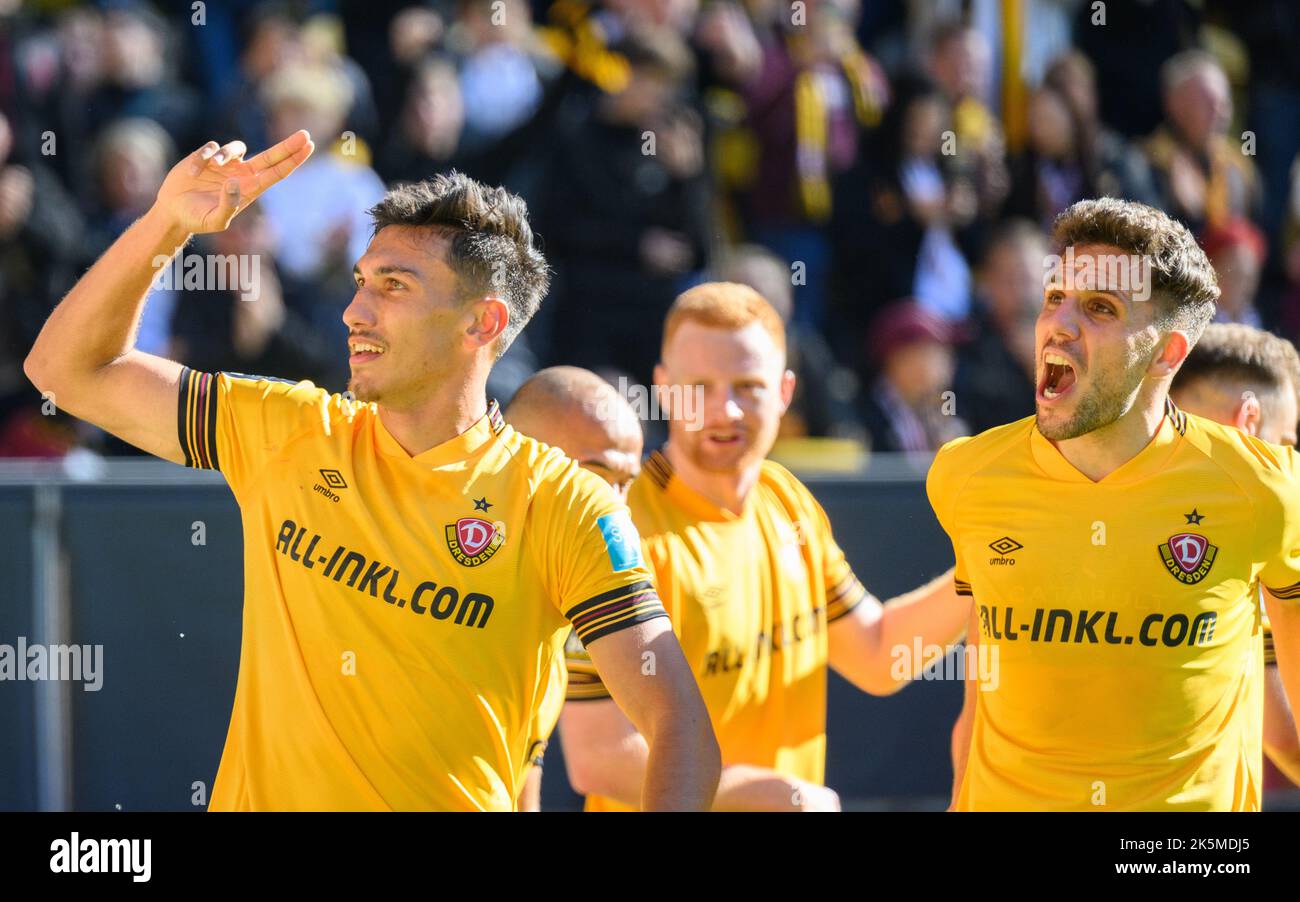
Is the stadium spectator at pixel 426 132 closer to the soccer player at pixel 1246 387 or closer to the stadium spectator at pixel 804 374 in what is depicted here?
the stadium spectator at pixel 804 374

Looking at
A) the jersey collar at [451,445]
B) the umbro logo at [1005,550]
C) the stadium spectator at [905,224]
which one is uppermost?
the stadium spectator at [905,224]

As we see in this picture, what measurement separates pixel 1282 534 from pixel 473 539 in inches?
71.5

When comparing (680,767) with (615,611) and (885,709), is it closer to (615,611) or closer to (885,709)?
(615,611)

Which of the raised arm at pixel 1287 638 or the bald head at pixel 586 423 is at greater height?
the bald head at pixel 586 423

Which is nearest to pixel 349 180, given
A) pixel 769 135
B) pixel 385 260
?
pixel 769 135

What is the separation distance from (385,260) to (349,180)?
451cm

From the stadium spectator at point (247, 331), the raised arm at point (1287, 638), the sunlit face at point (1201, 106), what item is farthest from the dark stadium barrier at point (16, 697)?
the sunlit face at point (1201, 106)

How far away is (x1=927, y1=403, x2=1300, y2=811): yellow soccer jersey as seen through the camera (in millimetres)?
3857

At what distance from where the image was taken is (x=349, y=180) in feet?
26.8

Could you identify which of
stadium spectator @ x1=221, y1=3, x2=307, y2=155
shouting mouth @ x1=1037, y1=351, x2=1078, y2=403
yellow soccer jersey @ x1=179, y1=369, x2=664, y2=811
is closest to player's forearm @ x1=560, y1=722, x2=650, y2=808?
yellow soccer jersey @ x1=179, y1=369, x2=664, y2=811

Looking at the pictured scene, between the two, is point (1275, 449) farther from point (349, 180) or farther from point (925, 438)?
point (349, 180)

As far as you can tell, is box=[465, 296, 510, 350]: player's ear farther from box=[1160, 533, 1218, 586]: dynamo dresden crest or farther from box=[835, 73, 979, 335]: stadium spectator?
box=[835, 73, 979, 335]: stadium spectator

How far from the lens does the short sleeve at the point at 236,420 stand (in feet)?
12.3

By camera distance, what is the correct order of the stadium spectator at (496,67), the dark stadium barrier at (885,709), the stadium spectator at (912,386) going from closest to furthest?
the dark stadium barrier at (885,709) → the stadium spectator at (912,386) → the stadium spectator at (496,67)
